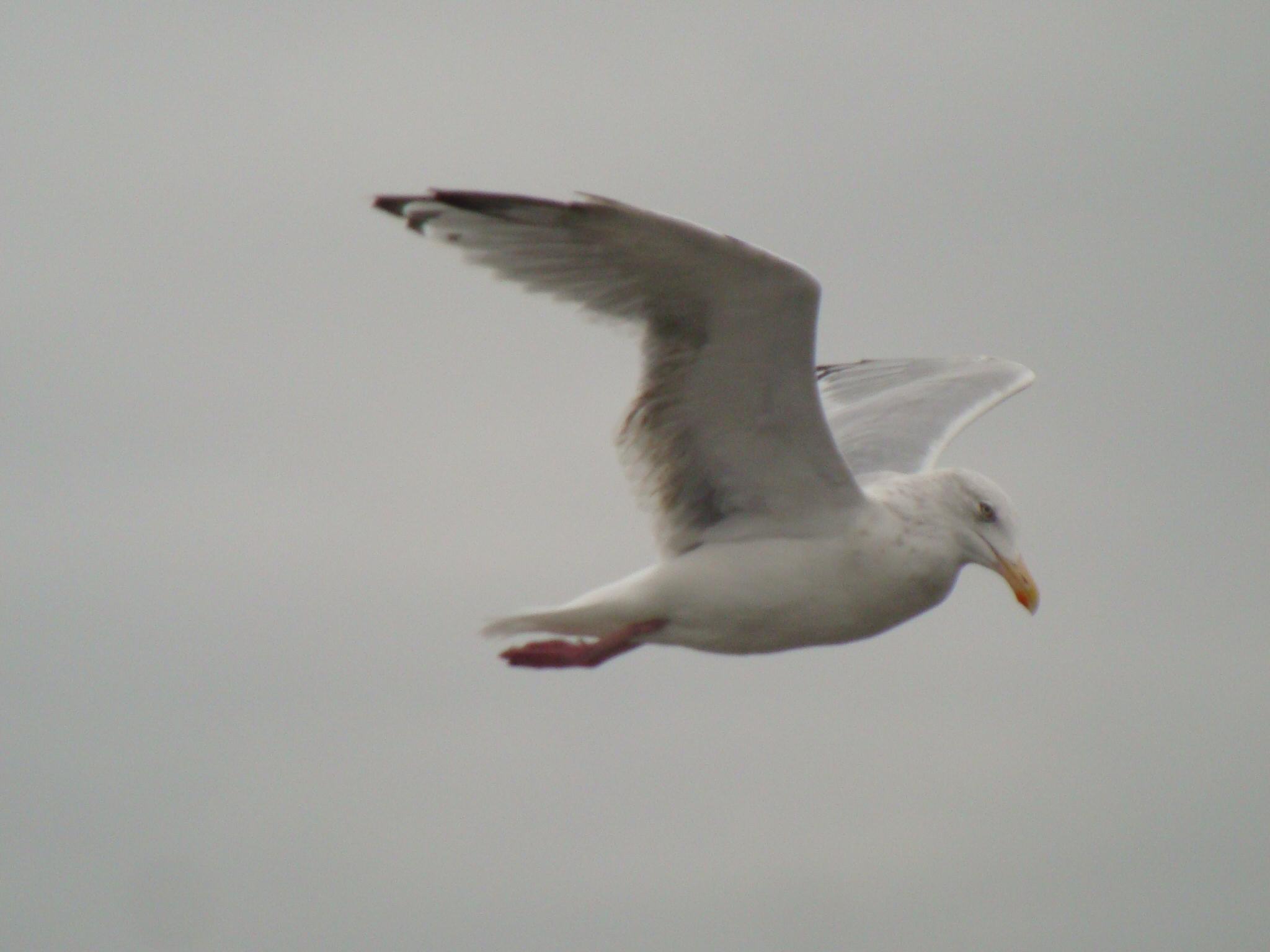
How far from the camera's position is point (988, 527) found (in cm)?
770

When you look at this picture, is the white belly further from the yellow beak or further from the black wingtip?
the black wingtip

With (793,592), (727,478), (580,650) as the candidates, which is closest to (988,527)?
(793,592)

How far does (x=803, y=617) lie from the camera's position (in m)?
7.39

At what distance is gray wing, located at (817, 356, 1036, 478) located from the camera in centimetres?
902

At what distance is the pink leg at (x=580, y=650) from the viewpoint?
7574 mm

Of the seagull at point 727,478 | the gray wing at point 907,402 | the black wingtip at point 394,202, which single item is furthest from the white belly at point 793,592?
the black wingtip at point 394,202

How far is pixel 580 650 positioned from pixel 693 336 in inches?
54.5

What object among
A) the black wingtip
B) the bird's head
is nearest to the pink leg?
the bird's head

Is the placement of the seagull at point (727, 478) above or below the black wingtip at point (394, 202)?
below

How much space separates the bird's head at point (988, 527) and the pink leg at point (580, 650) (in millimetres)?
1221

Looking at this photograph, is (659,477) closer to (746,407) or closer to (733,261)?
(746,407)

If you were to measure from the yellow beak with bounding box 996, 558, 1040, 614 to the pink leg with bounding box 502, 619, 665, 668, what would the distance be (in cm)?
135

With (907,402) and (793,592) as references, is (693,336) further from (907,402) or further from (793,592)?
(907,402)

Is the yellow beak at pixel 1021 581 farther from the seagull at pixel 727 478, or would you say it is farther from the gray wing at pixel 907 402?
the gray wing at pixel 907 402
